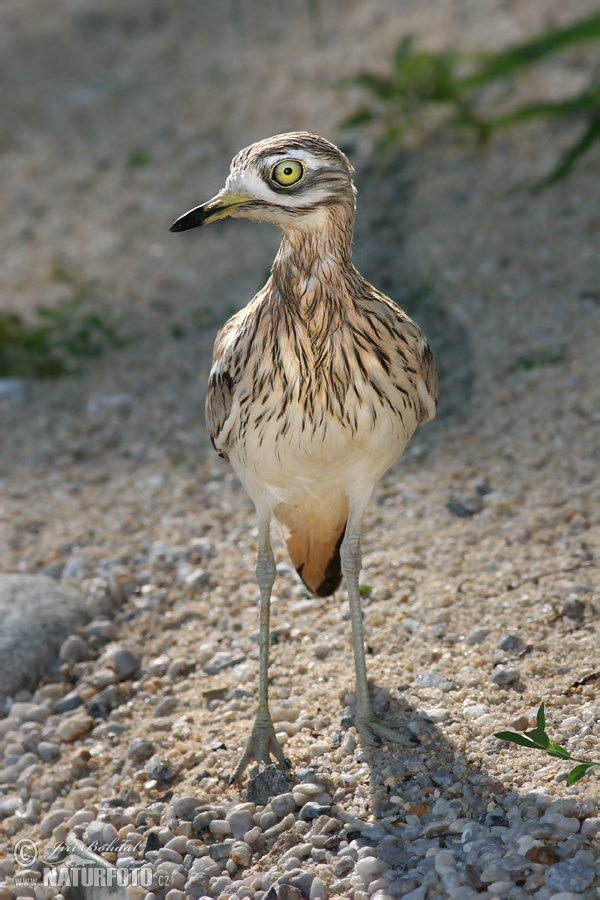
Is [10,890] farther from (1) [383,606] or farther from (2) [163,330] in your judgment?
(2) [163,330]

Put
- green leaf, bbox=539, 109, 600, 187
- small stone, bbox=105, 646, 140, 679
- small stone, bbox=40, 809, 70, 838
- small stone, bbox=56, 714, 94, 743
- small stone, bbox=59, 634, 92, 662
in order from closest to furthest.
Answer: small stone, bbox=40, 809, 70, 838 → small stone, bbox=56, 714, 94, 743 → small stone, bbox=105, 646, 140, 679 → small stone, bbox=59, 634, 92, 662 → green leaf, bbox=539, 109, 600, 187

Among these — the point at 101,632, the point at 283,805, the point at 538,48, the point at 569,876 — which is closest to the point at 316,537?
the point at 283,805

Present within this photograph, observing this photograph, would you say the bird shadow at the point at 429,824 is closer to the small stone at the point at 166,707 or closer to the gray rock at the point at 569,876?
the gray rock at the point at 569,876

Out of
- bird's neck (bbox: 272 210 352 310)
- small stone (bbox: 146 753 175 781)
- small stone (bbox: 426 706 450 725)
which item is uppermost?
bird's neck (bbox: 272 210 352 310)

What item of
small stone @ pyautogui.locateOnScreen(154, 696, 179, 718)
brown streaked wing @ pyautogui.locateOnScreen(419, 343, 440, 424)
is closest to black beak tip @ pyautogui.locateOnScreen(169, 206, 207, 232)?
brown streaked wing @ pyautogui.locateOnScreen(419, 343, 440, 424)

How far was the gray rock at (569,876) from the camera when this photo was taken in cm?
238

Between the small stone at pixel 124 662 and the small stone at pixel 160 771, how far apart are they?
22.6 inches

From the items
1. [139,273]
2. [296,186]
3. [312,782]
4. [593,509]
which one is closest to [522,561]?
[593,509]

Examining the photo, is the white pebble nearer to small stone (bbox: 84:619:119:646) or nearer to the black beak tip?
small stone (bbox: 84:619:119:646)

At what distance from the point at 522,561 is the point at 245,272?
3078 millimetres

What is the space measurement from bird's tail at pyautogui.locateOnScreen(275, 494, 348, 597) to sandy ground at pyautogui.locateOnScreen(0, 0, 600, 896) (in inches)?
9.5

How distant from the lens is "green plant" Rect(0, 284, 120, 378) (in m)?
5.74

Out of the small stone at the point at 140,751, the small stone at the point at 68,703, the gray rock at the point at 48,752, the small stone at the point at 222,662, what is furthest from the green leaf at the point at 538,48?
the gray rock at the point at 48,752

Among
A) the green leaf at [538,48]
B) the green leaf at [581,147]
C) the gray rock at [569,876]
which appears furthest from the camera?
the green leaf at [538,48]
